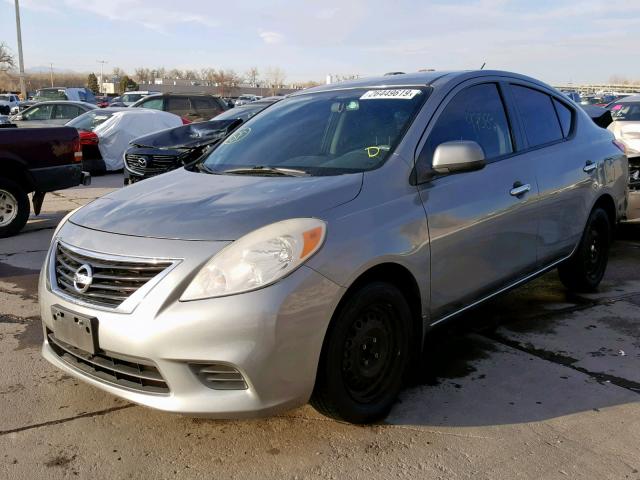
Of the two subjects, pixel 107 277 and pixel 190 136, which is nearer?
pixel 107 277

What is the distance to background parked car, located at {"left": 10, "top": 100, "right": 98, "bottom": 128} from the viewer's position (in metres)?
17.2

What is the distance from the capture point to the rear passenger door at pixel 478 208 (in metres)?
3.32

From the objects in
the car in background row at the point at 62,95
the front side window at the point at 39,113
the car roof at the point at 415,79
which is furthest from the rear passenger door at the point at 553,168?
the car in background row at the point at 62,95

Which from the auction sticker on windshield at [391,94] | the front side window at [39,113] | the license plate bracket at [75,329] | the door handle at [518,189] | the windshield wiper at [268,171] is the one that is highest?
the auction sticker on windshield at [391,94]

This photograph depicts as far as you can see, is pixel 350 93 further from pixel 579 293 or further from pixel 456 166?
pixel 579 293

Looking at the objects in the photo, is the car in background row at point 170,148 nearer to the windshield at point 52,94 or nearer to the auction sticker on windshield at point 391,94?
the auction sticker on windshield at point 391,94

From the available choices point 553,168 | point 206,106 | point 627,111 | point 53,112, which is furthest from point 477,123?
point 53,112

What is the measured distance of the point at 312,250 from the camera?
263cm

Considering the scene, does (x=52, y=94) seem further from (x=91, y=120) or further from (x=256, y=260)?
(x=256, y=260)

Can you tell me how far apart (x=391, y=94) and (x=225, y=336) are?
6.46 ft

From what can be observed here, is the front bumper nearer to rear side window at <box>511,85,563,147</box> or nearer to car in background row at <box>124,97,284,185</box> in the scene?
rear side window at <box>511,85,563,147</box>

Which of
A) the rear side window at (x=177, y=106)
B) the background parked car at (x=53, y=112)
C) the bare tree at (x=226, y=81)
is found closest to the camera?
the background parked car at (x=53, y=112)

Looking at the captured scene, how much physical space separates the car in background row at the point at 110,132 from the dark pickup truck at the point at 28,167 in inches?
213

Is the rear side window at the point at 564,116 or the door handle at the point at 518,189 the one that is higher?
the rear side window at the point at 564,116
